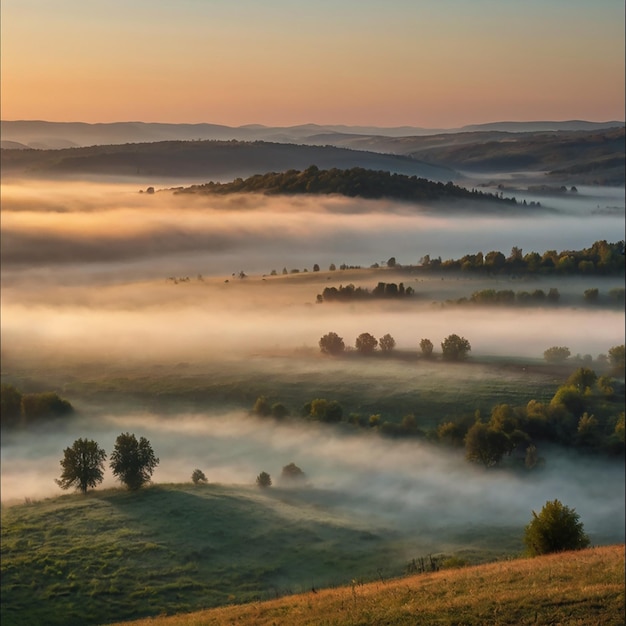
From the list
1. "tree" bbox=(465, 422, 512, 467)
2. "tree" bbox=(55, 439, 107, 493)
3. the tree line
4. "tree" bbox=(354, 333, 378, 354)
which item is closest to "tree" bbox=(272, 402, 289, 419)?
"tree" bbox=(354, 333, 378, 354)

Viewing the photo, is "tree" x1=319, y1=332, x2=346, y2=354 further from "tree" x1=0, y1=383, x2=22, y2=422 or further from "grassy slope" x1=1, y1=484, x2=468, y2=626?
"grassy slope" x1=1, y1=484, x2=468, y2=626

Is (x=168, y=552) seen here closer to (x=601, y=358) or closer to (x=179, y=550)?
(x=179, y=550)

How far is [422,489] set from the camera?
126 metres

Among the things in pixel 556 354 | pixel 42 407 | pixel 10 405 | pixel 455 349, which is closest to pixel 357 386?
pixel 455 349

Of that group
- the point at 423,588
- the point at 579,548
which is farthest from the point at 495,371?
the point at 423,588

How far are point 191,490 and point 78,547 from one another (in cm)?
2514

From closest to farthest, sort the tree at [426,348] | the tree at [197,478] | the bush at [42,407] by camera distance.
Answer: the tree at [197,478]
the bush at [42,407]
the tree at [426,348]

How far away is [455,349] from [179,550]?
99328mm

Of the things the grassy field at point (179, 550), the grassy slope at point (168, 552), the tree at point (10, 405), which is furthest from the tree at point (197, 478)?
the tree at point (10, 405)

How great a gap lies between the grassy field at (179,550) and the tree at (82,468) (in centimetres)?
240

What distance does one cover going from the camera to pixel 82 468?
107938mm

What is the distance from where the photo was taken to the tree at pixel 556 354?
16775cm

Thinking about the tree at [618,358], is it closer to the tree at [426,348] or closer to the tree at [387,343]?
the tree at [426,348]

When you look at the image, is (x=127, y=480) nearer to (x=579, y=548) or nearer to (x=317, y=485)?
(x=317, y=485)
